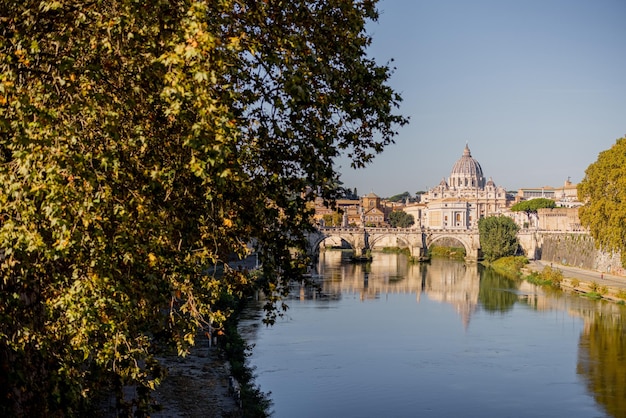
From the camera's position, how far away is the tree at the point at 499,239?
50875mm

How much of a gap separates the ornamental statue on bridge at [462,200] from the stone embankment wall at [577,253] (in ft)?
88.3

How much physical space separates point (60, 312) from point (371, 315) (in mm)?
22727

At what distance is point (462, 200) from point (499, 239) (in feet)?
161

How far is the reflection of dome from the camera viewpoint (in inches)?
4862

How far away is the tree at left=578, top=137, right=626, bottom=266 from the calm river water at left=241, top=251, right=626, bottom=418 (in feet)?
8.73

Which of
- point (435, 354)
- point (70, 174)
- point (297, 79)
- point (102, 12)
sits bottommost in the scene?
point (435, 354)

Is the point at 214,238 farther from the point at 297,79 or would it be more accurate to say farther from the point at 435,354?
the point at 435,354

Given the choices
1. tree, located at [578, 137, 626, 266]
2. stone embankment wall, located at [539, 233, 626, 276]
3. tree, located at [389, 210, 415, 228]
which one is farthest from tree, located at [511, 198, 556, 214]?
tree, located at [578, 137, 626, 266]

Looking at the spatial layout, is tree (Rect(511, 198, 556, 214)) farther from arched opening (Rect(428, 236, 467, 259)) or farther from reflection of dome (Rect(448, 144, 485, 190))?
reflection of dome (Rect(448, 144, 485, 190))

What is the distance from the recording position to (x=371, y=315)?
91.2ft

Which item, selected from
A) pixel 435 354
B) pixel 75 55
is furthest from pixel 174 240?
pixel 435 354

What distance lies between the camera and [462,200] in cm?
9925

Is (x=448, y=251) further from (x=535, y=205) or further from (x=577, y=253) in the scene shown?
(x=535, y=205)

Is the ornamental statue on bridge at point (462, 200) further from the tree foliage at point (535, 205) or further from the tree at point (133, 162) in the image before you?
the tree at point (133, 162)
